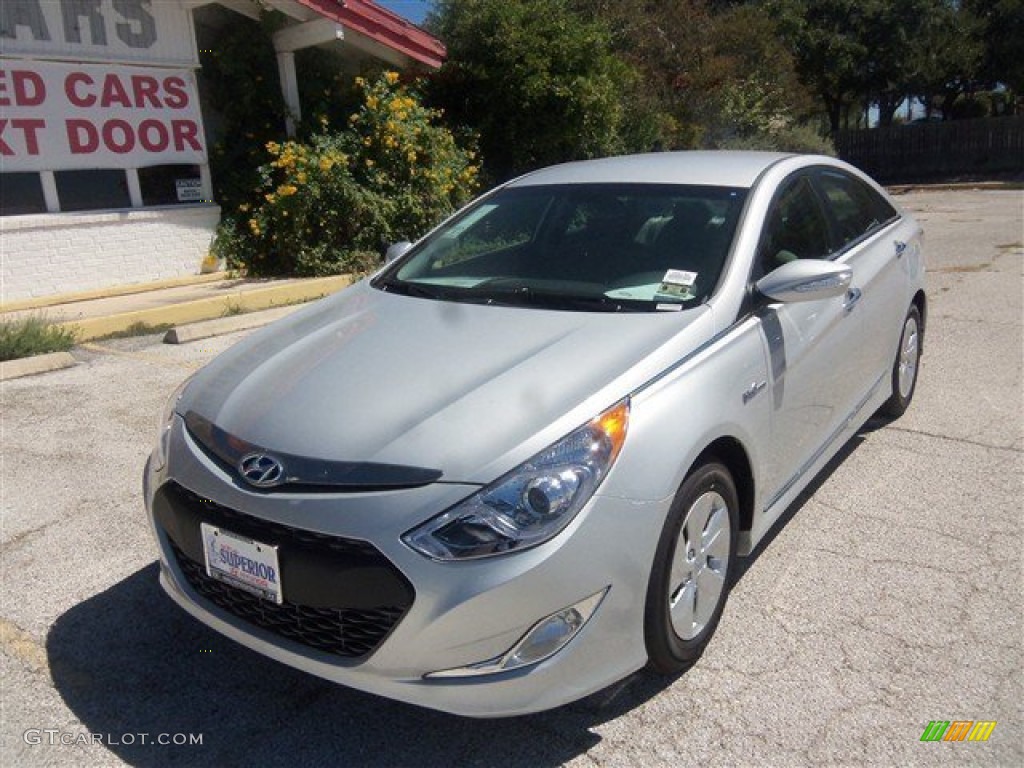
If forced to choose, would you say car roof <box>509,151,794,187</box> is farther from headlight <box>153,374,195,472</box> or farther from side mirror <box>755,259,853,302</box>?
headlight <box>153,374,195,472</box>

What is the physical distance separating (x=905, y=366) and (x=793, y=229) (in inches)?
68.0

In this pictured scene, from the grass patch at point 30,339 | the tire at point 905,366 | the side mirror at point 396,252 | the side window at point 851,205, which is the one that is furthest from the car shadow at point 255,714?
the grass patch at point 30,339

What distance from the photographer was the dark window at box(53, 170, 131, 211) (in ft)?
30.8

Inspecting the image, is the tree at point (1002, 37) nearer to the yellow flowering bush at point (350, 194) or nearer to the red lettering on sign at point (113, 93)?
the yellow flowering bush at point (350, 194)

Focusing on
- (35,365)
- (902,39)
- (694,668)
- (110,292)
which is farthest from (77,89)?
(902,39)

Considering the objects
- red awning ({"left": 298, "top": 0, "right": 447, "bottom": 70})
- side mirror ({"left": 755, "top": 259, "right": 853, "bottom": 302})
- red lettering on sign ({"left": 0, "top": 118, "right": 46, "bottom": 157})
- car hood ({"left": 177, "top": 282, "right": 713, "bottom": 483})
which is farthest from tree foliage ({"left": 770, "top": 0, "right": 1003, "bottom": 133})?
car hood ({"left": 177, "top": 282, "right": 713, "bottom": 483})

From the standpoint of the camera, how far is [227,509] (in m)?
2.57

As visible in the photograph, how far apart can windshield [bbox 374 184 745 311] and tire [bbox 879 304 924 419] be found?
1.87m

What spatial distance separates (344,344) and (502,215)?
132 cm

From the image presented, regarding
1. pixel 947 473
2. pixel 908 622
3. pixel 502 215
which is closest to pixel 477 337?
pixel 502 215

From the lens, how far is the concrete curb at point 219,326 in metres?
7.45

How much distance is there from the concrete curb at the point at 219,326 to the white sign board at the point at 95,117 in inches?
108

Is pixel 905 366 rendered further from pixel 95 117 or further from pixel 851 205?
pixel 95 117

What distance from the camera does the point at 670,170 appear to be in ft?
13.1
